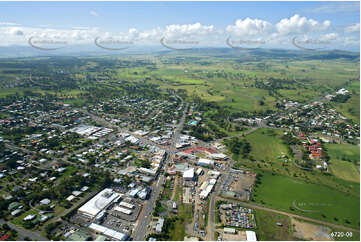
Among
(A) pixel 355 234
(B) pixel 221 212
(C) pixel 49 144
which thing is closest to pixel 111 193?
(B) pixel 221 212

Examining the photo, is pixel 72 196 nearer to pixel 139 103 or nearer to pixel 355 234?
pixel 355 234

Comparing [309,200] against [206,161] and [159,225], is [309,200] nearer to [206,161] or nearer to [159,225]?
[206,161]

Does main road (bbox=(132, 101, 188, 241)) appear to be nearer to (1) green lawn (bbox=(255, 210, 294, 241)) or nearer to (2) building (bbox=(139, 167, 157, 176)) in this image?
(2) building (bbox=(139, 167, 157, 176))

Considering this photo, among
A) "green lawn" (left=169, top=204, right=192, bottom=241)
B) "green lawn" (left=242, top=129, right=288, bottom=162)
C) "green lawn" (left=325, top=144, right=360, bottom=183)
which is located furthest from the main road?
"green lawn" (left=325, top=144, right=360, bottom=183)

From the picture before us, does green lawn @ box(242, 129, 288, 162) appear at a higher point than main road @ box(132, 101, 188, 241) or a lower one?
higher

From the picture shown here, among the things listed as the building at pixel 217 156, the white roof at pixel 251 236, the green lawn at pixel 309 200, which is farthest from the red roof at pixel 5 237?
the building at pixel 217 156

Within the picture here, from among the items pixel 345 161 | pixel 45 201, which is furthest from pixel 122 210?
pixel 345 161
